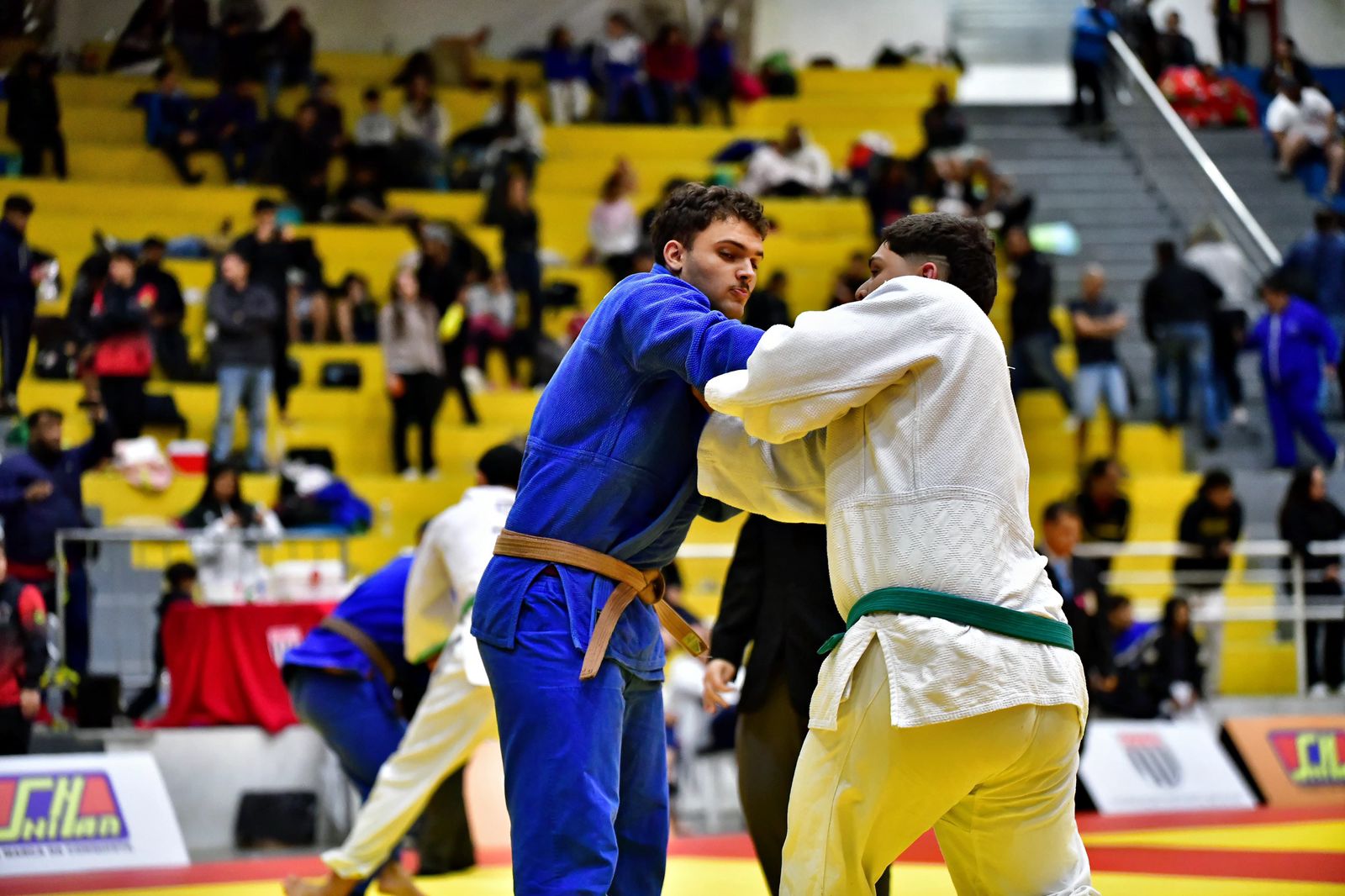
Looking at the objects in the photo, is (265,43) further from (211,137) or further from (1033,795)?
(1033,795)

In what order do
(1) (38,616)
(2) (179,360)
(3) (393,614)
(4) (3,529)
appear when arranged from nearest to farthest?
(3) (393,614)
(1) (38,616)
(4) (3,529)
(2) (179,360)

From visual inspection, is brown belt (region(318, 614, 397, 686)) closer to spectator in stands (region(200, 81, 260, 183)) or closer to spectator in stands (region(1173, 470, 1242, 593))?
spectator in stands (region(1173, 470, 1242, 593))

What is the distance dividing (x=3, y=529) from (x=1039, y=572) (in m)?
7.68

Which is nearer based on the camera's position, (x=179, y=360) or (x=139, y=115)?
(x=179, y=360)

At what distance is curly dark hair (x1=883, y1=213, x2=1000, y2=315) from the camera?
344cm

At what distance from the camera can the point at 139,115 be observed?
16.2 m

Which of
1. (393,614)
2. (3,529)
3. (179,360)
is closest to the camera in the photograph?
(393,614)

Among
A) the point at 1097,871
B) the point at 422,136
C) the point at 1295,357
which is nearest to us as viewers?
the point at 1097,871

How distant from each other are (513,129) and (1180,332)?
6.89 m

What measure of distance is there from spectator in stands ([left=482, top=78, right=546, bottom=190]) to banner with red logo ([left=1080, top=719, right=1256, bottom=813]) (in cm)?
870

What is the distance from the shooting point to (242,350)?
12.4 m

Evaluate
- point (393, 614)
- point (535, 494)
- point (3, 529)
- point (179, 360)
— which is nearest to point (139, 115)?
point (179, 360)

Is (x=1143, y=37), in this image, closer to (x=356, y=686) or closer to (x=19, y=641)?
(x=19, y=641)

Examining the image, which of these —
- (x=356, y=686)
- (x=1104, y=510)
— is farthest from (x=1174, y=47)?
(x=356, y=686)
